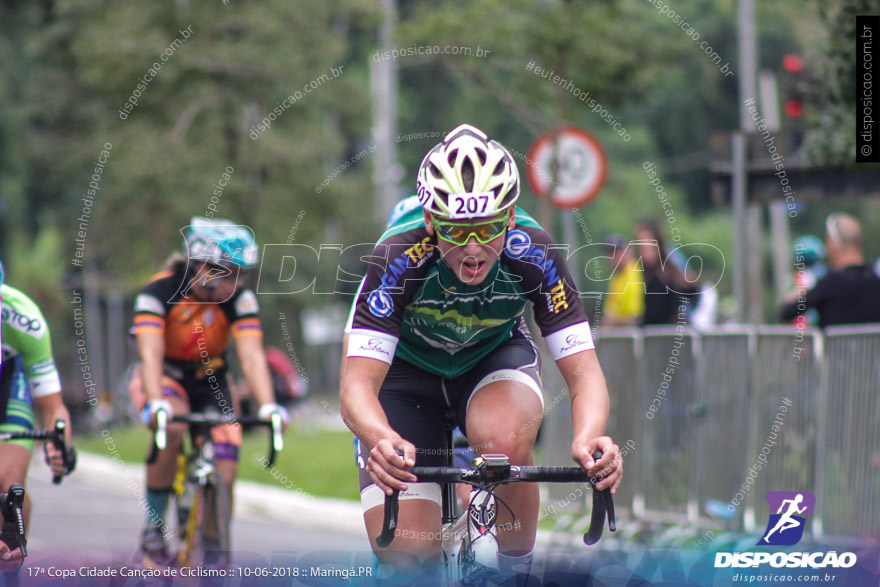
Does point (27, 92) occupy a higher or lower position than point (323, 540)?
higher

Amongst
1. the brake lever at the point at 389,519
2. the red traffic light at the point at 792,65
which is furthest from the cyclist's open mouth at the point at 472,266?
the red traffic light at the point at 792,65

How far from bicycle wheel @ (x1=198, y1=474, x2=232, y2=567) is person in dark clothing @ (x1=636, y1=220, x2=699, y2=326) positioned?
15.2 feet

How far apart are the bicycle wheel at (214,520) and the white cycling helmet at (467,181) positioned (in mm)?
3200

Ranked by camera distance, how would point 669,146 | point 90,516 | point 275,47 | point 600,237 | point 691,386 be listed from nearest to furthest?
point 691,386
point 90,516
point 275,47
point 600,237
point 669,146

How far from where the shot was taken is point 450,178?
13.3 ft

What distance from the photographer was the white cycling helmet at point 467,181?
13.2 ft

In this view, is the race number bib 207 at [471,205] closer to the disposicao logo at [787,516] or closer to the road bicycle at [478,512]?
the road bicycle at [478,512]

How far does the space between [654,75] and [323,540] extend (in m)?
5.65

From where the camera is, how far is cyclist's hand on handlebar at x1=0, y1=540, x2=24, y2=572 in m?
4.44

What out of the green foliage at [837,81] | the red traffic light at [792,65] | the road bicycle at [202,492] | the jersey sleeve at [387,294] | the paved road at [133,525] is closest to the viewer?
the jersey sleeve at [387,294]

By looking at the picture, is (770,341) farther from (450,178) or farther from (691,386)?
(450,178)

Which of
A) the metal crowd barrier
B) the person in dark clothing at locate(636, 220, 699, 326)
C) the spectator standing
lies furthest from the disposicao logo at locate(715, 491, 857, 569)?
the spectator standing

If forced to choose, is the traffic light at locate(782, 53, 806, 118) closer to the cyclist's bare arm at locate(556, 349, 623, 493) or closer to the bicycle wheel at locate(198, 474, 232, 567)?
the bicycle wheel at locate(198, 474, 232, 567)

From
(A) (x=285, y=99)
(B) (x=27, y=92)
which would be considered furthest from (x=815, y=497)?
(B) (x=27, y=92)
